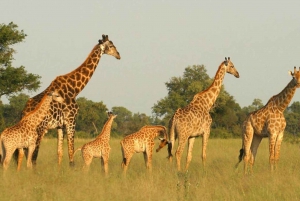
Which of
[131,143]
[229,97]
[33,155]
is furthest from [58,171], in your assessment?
[229,97]

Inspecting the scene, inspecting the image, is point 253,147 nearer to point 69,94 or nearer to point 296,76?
point 296,76

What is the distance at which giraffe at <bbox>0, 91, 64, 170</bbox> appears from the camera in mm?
10711

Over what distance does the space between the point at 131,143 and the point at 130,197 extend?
3.11m

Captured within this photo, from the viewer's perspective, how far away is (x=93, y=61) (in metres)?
13.9

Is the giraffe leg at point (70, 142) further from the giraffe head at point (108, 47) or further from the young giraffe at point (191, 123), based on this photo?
the giraffe head at point (108, 47)

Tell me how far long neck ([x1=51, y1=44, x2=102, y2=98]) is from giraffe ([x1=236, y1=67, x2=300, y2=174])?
3.96 meters

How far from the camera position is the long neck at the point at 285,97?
41.5 ft

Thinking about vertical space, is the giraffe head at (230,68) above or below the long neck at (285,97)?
above

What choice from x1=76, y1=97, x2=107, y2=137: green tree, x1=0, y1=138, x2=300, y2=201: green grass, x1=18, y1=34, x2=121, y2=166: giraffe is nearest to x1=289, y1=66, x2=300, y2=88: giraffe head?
x1=0, y1=138, x2=300, y2=201: green grass

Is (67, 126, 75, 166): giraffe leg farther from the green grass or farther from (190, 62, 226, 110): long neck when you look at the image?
(190, 62, 226, 110): long neck

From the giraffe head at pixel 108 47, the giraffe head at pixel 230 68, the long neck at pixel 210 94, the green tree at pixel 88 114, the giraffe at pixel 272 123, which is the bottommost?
the giraffe at pixel 272 123

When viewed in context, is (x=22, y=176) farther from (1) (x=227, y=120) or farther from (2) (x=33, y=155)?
(1) (x=227, y=120)

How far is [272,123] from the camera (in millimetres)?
12398

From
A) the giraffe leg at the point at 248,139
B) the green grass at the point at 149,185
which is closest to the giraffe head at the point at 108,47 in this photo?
the green grass at the point at 149,185
